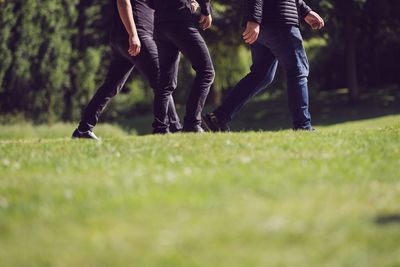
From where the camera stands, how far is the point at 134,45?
7.73 metres

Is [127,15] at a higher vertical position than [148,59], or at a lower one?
higher

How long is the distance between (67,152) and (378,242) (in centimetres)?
367

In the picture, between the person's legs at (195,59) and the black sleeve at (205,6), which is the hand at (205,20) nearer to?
the black sleeve at (205,6)

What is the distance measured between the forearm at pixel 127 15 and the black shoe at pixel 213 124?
1640 millimetres

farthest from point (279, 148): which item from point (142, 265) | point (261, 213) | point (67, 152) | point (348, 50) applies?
point (348, 50)

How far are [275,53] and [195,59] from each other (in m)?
0.96

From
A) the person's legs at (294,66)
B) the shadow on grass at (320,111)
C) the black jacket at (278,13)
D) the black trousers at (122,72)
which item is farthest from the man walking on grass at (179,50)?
the shadow on grass at (320,111)

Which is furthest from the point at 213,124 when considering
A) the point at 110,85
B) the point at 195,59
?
the point at 110,85

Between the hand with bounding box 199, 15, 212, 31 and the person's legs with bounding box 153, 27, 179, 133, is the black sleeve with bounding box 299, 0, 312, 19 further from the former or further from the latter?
the person's legs with bounding box 153, 27, 179, 133

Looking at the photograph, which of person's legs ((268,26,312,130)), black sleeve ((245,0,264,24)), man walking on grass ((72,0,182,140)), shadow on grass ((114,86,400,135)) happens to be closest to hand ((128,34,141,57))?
man walking on grass ((72,0,182,140))

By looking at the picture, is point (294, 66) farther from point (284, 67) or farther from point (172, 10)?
point (172, 10)

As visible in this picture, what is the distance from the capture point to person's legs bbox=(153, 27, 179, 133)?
27.0 ft

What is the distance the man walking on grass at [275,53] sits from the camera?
8.35m

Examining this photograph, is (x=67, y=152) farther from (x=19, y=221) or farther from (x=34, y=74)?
(x=34, y=74)
